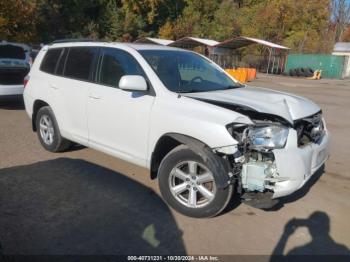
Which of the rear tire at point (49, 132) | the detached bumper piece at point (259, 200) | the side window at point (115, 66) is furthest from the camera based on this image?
the rear tire at point (49, 132)

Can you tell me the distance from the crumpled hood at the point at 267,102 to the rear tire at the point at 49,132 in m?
2.60

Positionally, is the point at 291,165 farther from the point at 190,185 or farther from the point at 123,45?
the point at 123,45

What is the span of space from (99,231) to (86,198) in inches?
33.0

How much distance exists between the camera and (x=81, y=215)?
161 inches

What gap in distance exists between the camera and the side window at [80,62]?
536 cm

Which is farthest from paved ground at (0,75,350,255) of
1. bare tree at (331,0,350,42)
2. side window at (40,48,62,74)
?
bare tree at (331,0,350,42)

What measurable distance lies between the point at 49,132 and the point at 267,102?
362cm

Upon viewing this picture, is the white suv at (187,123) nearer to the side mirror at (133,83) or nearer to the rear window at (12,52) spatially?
the side mirror at (133,83)

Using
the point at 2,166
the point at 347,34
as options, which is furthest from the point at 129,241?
the point at 347,34

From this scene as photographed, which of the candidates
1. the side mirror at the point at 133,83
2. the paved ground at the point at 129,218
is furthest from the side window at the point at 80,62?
the paved ground at the point at 129,218

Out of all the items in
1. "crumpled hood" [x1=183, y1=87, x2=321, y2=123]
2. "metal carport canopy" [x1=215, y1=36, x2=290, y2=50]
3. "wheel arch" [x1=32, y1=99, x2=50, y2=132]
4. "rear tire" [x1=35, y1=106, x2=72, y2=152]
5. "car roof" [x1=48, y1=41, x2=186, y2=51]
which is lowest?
"rear tire" [x1=35, y1=106, x2=72, y2=152]

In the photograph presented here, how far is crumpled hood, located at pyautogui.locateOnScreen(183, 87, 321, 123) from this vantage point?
4086 millimetres

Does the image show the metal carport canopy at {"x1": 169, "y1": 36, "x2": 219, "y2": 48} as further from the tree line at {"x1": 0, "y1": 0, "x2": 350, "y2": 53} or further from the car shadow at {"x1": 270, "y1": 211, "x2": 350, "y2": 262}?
the car shadow at {"x1": 270, "y1": 211, "x2": 350, "y2": 262}

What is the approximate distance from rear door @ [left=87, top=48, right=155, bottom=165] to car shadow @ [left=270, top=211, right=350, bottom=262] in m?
1.82
